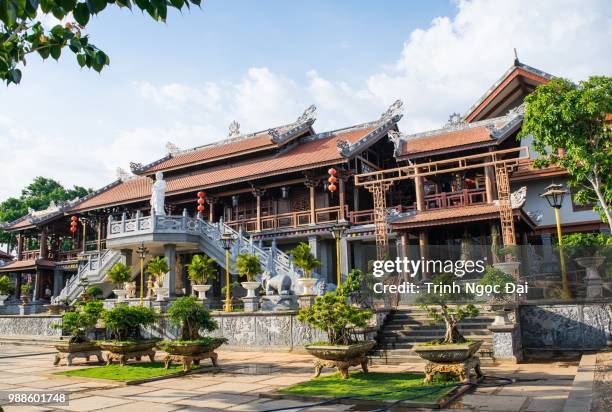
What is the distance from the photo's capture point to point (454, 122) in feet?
72.9

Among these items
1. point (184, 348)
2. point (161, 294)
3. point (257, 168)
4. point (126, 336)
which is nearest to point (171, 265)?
point (161, 294)

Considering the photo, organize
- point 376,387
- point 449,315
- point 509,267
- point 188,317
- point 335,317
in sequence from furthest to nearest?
point 509,267
point 188,317
point 335,317
point 449,315
point 376,387

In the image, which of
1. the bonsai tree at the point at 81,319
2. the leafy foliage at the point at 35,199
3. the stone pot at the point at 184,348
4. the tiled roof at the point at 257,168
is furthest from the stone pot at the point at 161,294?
the leafy foliage at the point at 35,199

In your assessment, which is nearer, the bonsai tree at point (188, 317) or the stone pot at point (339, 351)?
the stone pot at point (339, 351)

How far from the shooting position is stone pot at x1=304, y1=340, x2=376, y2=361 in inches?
341

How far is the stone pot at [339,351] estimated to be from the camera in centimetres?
866

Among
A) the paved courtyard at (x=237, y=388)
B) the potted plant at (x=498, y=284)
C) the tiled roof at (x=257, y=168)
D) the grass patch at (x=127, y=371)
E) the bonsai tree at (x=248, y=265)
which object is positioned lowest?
the paved courtyard at (x=237, y=388)

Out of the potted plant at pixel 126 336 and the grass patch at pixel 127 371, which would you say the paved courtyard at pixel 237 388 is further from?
the potted plant at pixel 126 336

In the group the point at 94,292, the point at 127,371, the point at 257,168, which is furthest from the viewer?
the point at 257,168

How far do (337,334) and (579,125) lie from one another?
829cm

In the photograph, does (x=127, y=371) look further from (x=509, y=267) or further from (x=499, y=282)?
(x=509, y=267)

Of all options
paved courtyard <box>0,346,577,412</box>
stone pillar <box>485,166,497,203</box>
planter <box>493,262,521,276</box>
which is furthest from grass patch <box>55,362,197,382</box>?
stone pillar <box>485,166,497,203</box>

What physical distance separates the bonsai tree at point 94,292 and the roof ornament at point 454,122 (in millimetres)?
16774

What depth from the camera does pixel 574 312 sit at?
1134 cm
